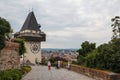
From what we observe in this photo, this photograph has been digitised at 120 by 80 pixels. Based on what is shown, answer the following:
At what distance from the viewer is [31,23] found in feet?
281

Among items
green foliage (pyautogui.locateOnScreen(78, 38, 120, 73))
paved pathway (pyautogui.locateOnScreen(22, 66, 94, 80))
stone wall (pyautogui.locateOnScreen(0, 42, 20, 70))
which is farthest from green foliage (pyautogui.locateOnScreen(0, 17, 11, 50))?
green foliage (pyautogui.locateOnScreen(78, 38, 120, 73))

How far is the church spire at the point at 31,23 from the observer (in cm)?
8464

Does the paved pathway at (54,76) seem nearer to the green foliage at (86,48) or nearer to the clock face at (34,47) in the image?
the green foliage at (86,48)

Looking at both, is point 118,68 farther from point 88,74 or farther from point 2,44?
point 2,44

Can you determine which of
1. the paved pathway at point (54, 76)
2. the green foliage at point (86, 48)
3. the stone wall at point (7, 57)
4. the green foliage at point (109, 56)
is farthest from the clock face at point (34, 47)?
the green foliage at point (109, 56)

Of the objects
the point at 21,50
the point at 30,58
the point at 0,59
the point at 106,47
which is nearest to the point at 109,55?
the point at 106,47

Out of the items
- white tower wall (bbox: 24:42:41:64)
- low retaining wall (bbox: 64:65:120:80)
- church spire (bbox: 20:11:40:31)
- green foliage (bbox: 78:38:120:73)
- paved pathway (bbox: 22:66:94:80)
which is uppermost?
church spire (bbox: 20:11:40:31)

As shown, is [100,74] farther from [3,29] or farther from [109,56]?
[3,29]

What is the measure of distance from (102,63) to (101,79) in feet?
10.9

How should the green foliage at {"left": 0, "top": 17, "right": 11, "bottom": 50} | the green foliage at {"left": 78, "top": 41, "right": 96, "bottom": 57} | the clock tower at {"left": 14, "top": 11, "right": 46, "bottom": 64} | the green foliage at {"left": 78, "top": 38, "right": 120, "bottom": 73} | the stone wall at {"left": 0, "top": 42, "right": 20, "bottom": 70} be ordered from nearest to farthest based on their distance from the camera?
the green foliage at {"left": 0, "top": 17, "right": 11, "bottom": 50} → the stone wall at {"left": 0, "top": 42, "right": 20, "bottom": 70} → the green foliage at {"left": 78, "top": 38, "right": 120, "bottom": 73} → the green foliage at {"left": 78, "top": 41, "right": 96, "bottom": 57} → the clock tower at {"left": 14, "top": 11, "right": 46, "bottom": 64}

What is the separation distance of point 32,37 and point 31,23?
585 cm

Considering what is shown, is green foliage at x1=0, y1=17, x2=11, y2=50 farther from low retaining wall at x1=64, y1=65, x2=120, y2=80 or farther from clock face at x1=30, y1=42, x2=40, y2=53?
clock face at x1=30, y1=42, x2=40, y2=53

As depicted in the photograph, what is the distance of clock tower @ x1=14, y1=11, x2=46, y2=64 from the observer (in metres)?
80.8

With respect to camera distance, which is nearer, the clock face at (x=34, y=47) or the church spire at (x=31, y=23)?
the clock face at (x=34, y=47)
